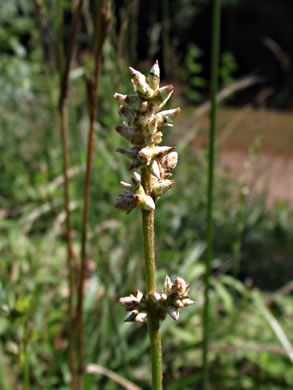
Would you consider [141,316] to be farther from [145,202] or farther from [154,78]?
[154,78]

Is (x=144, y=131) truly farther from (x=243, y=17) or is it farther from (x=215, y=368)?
(x=243, y=17)

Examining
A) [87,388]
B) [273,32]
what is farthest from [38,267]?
[273,32]

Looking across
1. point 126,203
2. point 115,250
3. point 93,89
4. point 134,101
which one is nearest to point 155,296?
point 126,203

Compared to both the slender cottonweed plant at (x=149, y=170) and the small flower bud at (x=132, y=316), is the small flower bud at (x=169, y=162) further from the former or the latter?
the small flower bud at (x=132, y=316)

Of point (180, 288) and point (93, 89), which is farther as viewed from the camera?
point (93, 89)

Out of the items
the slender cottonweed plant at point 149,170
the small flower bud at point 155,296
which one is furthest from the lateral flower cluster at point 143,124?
the small flower bud at point 155,296
